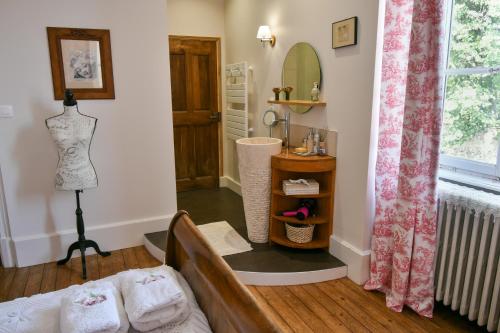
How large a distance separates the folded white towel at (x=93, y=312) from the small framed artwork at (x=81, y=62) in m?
2.01

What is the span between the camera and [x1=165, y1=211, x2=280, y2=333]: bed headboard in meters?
1.04

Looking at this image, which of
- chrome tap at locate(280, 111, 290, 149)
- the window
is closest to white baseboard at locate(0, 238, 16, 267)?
chrome tap at locate(280, 111, 290, 149)

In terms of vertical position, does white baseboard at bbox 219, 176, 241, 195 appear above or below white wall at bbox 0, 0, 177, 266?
below

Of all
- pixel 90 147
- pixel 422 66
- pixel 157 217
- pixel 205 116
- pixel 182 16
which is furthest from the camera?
pixel 205 116

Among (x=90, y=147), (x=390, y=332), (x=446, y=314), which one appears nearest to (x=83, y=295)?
(x=390, y=332)

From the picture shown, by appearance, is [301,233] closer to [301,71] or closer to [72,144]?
[301,71]

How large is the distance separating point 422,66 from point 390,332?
61.3 inches

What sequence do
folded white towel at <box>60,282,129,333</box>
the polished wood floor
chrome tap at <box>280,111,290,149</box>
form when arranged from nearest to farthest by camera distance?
folded white towel at <box>60,282,129,333</box>, the polished wood floor, chrome tap at <box>280,111,290,149</box>

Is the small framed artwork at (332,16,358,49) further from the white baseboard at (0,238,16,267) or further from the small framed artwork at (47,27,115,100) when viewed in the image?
the white baseboard at (0,238,16,267)

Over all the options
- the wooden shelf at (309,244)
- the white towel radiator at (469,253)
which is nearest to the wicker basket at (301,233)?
the wooden shelf at (309,244)

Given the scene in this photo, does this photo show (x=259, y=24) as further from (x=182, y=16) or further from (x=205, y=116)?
(x=205, y=116)

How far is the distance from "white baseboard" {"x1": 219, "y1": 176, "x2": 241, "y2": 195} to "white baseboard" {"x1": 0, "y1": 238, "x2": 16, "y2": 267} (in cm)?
248

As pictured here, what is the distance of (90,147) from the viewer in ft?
9.98

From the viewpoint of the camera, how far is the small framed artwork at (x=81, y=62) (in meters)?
2.83
